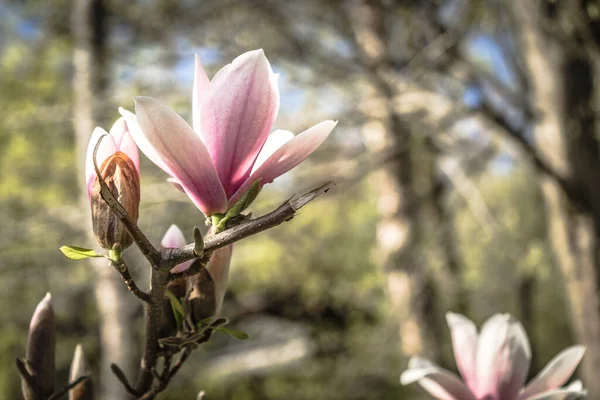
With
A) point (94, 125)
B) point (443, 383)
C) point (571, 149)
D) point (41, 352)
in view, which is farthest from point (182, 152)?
point (94, 125)

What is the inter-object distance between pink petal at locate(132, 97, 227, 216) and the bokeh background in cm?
7

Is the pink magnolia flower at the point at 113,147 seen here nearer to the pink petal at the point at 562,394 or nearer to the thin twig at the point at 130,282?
the thin twig at the point at 130,282

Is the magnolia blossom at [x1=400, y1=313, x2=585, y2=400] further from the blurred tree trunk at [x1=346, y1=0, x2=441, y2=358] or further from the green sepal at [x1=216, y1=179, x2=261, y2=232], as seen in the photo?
the blurred tree trunk at [x1=346, y1=0, x2=441, y2=358]

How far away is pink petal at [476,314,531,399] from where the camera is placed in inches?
18.8

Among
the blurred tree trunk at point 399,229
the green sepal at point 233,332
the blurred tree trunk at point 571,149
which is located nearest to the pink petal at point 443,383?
the green sepal at point 233,332

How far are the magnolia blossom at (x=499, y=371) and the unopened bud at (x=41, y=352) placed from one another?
0.26m

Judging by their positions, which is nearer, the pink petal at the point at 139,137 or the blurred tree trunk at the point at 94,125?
the pink petal at the point at 139,137

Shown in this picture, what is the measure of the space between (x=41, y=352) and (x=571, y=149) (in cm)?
162

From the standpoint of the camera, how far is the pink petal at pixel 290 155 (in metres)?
0.35

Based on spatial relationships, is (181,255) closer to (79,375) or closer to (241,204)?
(241,204)

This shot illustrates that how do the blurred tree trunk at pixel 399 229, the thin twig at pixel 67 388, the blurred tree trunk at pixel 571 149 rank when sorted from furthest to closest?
the blurred tree trunk at pixel 399 229, the blurred tree trunk at pixel 571 149, the thin twig at pixel 67 388

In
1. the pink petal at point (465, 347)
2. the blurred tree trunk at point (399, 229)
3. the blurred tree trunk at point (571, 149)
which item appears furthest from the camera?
the blurred tree trunk at point (399, 229)

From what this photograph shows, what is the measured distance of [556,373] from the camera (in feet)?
1.59

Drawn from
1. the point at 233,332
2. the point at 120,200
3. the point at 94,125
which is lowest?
the point at 233,332
